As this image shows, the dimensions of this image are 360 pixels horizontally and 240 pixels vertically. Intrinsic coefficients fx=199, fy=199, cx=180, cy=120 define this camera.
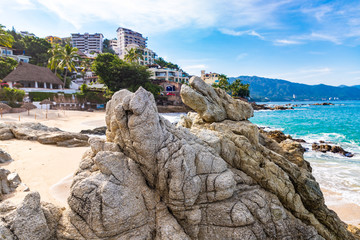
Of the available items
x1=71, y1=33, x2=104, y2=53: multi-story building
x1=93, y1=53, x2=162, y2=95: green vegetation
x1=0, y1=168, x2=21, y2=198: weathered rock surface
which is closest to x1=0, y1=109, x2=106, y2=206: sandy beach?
x1=0, y1=168, x2=21, y2=198: weathered rock surface

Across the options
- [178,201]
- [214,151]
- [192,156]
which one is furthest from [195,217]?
[214,151]

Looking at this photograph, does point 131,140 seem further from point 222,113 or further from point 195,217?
A: point 222,113

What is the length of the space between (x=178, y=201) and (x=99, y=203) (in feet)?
7.00

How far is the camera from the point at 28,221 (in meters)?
4.96

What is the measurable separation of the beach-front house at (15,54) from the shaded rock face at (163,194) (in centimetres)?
8719

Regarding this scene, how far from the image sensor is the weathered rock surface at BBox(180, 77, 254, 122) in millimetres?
8992

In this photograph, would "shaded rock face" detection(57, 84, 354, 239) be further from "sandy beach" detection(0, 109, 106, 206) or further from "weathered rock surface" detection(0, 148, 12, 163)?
"weathered rock surface" detection(0, 148, 12, 163)

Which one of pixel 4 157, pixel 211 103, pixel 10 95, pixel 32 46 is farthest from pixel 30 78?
pixel 211 103

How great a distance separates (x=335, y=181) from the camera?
15.3 m

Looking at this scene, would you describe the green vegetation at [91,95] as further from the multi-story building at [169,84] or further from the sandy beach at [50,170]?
the sandy beach at [50,170]

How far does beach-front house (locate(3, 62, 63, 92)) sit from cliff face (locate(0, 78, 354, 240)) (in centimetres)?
5494

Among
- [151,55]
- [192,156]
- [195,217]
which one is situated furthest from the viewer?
[151,55]

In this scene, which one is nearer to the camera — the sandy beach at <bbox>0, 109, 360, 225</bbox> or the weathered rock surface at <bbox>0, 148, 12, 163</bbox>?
the sandy beach at <bbox>0, 109, 360, 225</bbox>

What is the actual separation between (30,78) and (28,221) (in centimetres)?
5891
